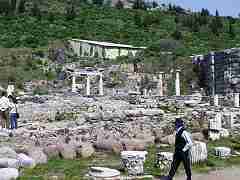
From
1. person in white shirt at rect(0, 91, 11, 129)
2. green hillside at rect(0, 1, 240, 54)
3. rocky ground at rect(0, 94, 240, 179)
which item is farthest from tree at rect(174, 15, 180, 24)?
person in white shirt at rect(0, 91, 11, 129)

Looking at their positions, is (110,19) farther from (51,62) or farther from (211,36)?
(51,62)

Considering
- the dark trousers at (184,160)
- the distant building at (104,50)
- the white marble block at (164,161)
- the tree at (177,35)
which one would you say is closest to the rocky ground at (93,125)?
the white marble block at (164,161)

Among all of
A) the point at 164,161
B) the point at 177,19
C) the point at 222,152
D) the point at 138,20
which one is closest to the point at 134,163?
the point at 164,161

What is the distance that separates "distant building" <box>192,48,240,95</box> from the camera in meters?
34.3

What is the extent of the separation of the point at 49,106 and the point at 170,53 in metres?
25.8

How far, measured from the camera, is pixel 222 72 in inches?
1399

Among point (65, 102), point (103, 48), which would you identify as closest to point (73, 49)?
point (103, 48)

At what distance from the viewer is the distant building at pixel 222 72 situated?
112 ft

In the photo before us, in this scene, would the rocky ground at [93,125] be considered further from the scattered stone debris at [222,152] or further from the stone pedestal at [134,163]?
the stone pedestal at [134,163]

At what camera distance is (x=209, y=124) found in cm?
1823

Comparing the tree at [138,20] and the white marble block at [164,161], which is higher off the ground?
the tree at [138,20]

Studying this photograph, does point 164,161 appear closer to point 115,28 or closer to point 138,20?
point 115,28

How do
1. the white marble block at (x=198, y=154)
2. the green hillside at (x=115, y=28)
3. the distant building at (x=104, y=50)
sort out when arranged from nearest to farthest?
the white marble block at (x=198, y=154) → the distant building at (x=104, y=50) → the green hillside at (x=115, y=28)

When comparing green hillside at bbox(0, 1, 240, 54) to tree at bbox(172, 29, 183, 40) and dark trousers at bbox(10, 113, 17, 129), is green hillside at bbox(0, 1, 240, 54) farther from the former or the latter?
dark trousers at bbox(10, 113, 17, 129)
